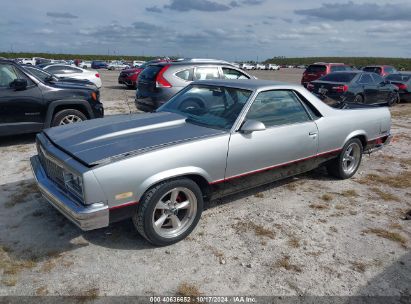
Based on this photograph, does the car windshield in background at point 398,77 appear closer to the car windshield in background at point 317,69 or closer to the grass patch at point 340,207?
the car windshield in background at point 317,69

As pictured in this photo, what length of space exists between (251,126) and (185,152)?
0.83 meters

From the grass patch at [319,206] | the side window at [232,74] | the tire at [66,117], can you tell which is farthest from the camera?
the side window at [232,74]

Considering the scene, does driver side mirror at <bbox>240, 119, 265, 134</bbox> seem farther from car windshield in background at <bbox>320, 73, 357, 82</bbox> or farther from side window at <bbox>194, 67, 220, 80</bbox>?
car windshield in background at <bbox>320, 73, 357, 82</bbox>

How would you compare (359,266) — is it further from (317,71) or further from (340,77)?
(317,71)

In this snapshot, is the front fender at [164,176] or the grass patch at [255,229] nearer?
the front fender at [164,176]

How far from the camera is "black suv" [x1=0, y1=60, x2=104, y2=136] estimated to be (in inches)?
253

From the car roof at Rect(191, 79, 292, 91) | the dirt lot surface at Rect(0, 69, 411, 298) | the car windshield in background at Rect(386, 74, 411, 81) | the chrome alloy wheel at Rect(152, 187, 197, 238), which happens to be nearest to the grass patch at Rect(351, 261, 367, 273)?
the dirt lot surface at Rect(0, 69, 411, 298)

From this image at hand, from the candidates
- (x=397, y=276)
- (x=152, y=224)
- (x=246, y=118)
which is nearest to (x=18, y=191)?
(x=152, y=224)

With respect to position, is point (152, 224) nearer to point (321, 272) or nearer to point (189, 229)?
point (189, 229)

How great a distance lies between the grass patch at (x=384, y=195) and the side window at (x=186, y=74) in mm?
5150

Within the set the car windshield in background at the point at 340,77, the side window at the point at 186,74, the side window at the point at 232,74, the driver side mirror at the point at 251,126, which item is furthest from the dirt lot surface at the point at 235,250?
the car windshield in background at the point at 340,77

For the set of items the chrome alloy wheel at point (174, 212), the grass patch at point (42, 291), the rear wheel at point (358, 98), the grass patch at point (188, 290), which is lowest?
the grass patch at point (42, 291)

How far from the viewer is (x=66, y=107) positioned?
710 centimetres

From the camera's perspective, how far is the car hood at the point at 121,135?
3186 millimetres
